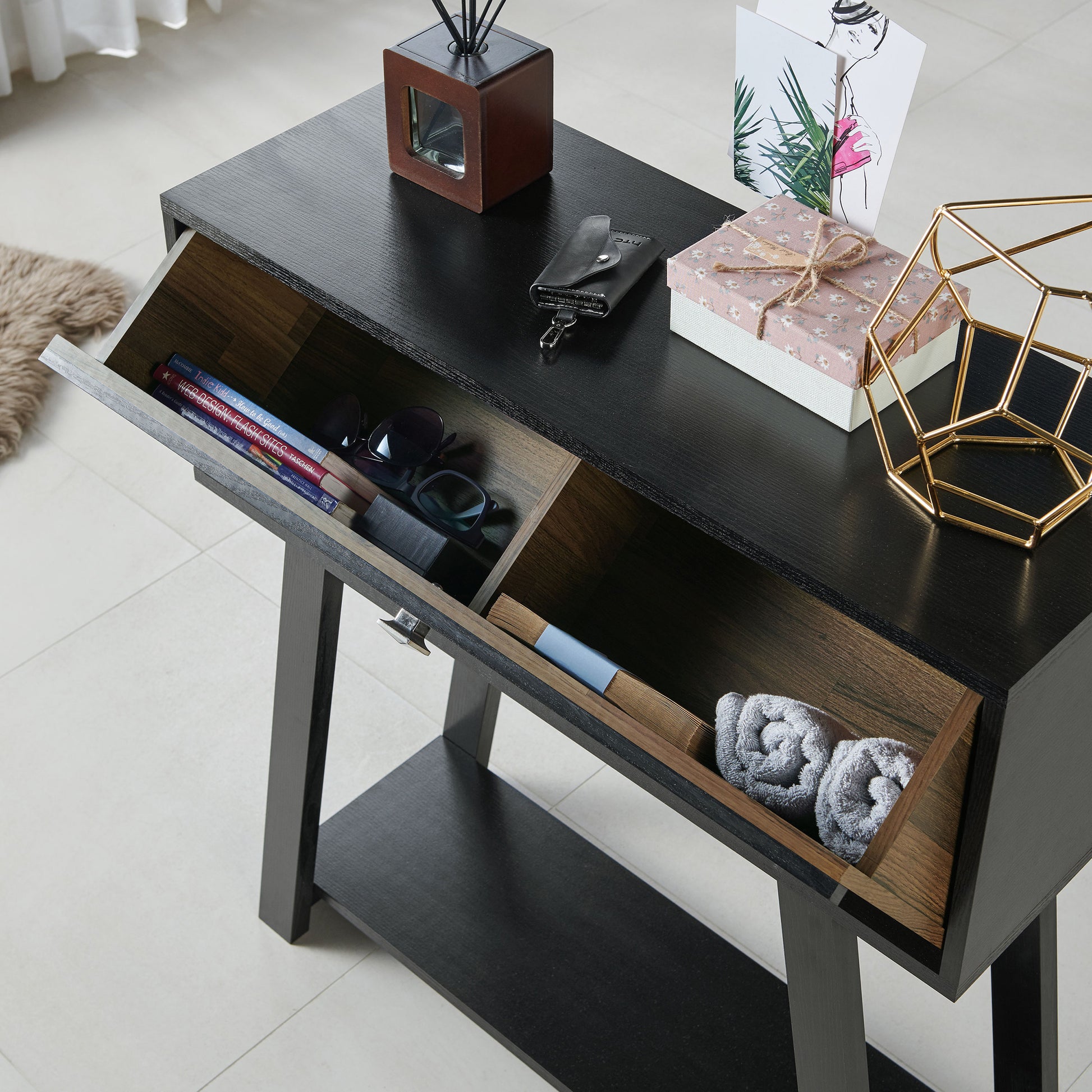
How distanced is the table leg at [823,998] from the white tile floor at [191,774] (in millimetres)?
566

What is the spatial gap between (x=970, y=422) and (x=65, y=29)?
9.62 feet

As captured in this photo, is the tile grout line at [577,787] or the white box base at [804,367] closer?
the white box base at [804,367]

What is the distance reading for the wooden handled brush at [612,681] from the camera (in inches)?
37.9

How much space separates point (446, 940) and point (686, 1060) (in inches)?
11.8

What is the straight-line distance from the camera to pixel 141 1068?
156 cm

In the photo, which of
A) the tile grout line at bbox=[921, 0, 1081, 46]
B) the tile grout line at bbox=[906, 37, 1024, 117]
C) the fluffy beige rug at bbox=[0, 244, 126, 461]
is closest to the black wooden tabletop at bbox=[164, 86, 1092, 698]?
the fluffy beige rug at bbox=[0, 244, 126, 461]

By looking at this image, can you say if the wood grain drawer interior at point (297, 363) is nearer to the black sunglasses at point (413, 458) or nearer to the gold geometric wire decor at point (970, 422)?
the black sunglasses at point (413, 458)

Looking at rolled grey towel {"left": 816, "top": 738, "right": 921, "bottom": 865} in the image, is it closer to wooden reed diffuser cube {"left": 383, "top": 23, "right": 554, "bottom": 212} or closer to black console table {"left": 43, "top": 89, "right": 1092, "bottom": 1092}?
black console table {"left": 43, "top": 89, "right": 1092, "bottom": 1092}

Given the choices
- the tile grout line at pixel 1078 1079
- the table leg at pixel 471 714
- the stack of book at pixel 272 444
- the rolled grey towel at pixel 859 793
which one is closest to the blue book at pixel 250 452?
the stack of book at pixel 272 444

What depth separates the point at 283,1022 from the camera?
161 cm

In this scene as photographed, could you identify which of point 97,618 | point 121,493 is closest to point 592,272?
point 97,618

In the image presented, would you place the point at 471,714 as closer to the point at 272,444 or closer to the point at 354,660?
the point at 354,660

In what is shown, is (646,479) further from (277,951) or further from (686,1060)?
(277,951)

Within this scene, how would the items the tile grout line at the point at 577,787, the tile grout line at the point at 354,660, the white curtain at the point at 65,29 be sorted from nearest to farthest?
the tile grout line at the point at 577,787, the tile grout line at the point at 354,660, the white curtain at the point at 65,29
